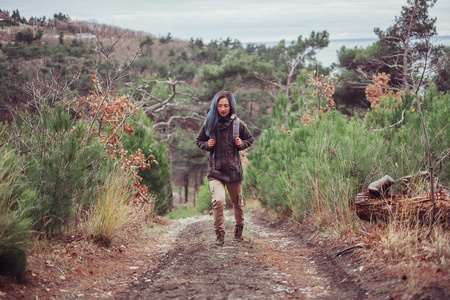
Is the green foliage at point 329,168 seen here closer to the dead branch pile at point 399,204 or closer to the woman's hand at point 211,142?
the dead branch pile at point 399,204

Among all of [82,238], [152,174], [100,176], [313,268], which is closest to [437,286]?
[313,268]

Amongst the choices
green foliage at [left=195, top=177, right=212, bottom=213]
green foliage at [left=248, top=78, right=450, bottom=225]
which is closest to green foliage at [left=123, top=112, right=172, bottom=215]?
green foliage at [left=248, top=78, right=450, bottom=225]

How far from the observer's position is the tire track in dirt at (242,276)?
173 inches

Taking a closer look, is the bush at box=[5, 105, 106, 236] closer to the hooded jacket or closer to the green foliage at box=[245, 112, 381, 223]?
the hooded jacket

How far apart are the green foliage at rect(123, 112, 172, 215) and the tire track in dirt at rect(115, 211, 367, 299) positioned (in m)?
6.16

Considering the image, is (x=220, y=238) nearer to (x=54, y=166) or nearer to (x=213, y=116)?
(x=213, y=116)

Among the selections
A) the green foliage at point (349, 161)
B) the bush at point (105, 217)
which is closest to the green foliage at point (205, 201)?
the green foliage at point (349, 161)

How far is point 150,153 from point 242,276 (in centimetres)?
855

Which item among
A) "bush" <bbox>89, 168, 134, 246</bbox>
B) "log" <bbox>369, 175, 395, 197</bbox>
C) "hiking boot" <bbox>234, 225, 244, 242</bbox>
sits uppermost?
"log" <bbox>369, 175, 395, 197</bbox>

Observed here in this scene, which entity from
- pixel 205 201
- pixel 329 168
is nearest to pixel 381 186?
pixel 329 168

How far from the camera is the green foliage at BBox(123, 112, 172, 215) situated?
12.8 m

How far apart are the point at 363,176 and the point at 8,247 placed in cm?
530

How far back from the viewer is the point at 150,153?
1314 centimetres

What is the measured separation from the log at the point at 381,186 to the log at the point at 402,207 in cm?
7
